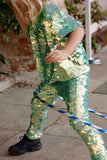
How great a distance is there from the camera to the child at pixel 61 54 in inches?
97.7

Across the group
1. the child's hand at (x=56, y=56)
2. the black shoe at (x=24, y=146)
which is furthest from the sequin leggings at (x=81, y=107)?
the black shoe at (x=24, y=146)

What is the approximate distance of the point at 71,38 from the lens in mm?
2490

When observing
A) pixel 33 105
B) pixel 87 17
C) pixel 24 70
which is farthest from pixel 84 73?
pixel 87 17

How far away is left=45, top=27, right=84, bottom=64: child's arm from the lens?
240 cm

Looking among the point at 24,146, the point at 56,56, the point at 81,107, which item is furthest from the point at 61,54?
the point at 24,146

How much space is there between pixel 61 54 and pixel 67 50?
0.06 metres

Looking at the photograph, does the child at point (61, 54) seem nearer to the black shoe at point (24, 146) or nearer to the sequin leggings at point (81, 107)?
the sequin leggings at point (81, 107)

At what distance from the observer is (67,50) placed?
2.45 m

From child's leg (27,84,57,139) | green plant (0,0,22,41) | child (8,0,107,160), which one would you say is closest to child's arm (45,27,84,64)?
child (8,0,107,160)

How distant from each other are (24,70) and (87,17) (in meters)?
2.13

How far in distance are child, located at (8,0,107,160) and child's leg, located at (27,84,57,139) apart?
0.02m

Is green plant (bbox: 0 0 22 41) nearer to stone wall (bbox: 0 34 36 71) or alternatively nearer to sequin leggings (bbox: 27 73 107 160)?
stone wall (bbox: 0 34 36 71)

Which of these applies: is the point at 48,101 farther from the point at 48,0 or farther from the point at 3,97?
the point at 3,97

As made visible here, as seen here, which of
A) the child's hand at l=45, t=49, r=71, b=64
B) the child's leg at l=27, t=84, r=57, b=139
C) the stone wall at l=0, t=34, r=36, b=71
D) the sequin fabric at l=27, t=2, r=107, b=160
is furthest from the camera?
the stone wall at l=0, t=34, r=36, b=71
